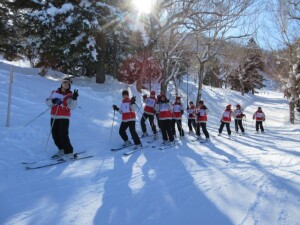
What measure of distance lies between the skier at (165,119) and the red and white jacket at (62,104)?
3988 millimetres

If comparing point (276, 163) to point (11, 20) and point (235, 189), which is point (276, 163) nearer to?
point (235, 189)

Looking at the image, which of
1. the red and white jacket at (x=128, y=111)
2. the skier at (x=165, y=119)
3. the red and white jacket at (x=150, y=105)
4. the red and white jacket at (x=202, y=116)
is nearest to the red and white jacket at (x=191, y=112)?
the red and white jacket at (x=202, y=116)

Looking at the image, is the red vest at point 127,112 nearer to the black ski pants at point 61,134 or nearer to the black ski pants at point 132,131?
the black ski pants at point 132,131

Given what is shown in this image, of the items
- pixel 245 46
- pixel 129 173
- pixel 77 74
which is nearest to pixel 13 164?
pixel 129 173

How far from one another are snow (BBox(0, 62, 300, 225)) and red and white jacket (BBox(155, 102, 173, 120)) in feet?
4.22

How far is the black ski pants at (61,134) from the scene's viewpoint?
25.4 feet

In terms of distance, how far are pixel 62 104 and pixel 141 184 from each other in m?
3.12

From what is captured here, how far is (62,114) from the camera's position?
25.7ft

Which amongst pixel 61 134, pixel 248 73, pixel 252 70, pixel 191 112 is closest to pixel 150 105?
pixel 191 112

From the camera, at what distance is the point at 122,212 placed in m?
4.58

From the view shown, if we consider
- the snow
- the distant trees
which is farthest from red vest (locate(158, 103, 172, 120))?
Answer: the distant trees

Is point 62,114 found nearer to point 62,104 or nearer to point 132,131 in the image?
point 62,104

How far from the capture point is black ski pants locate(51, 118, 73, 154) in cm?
775

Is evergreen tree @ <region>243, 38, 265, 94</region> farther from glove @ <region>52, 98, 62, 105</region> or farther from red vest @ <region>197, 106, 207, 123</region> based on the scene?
glove @ <region>52, 98, 62, 105</region>
